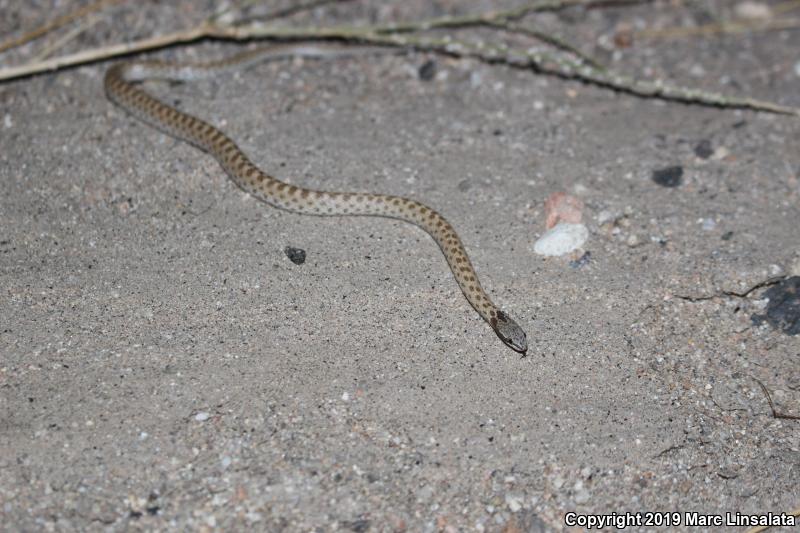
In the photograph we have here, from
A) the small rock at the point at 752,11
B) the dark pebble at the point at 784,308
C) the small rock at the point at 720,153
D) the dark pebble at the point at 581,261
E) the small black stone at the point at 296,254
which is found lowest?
the dark pebble at the point at 784,308

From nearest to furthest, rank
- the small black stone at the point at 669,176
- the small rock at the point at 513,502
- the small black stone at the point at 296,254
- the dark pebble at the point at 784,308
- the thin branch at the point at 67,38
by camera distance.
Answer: the small rock at the point at 513,502 < the dark pebble at the point at 784,308 < the small black stone at the point at 296,254 < the small black stone at the point at 669,176 < the thin branch at the point at 67,38

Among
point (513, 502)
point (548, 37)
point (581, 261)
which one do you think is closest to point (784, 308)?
point (581, 261)

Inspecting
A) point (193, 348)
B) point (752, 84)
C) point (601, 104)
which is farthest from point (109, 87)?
point (752, 84)

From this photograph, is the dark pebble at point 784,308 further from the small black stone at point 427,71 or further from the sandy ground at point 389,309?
the small black stone at point 427,71

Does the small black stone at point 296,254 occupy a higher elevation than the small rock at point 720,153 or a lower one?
higher

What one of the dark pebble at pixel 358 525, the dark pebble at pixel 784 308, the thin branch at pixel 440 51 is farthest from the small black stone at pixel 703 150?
the dark pebble at pixel 358 525

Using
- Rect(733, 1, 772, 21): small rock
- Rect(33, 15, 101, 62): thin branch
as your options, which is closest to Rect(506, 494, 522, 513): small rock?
Rect(33, 15, 101, 62): thin branch

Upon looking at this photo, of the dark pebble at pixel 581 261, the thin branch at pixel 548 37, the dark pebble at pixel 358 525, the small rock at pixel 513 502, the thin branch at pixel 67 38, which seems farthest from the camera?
the thin branch at pixel 67 38
